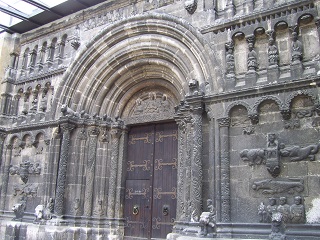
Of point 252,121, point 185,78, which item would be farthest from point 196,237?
point 185,78

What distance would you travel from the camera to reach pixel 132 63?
9.74m

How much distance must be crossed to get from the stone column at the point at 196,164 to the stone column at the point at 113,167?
2.83m

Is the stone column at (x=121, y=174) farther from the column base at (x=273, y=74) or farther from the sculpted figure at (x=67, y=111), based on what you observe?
the column base at (x=273, y=74)

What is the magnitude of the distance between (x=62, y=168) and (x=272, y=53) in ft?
19.5

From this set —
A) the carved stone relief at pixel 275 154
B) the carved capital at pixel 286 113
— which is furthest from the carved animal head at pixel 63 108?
the carved capital at pixel 286 113

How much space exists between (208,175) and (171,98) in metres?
2.78

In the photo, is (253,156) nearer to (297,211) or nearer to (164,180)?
(297,211)

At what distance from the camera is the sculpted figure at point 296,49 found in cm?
703

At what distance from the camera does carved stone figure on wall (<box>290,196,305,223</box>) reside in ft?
20.8

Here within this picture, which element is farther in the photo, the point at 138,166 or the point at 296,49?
the point at 138,166

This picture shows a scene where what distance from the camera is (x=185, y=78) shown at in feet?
28.6

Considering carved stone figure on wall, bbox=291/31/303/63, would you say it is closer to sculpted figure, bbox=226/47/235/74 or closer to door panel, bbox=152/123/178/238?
sculpted figure, bbox=226/47/235/74

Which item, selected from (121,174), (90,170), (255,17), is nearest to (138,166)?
(121,174)

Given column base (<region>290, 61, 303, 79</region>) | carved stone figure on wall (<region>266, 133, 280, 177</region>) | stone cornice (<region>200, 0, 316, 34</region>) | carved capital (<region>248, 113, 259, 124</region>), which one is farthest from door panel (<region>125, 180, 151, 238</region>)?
column base (<region>290, 61, 303, 79</region>)
